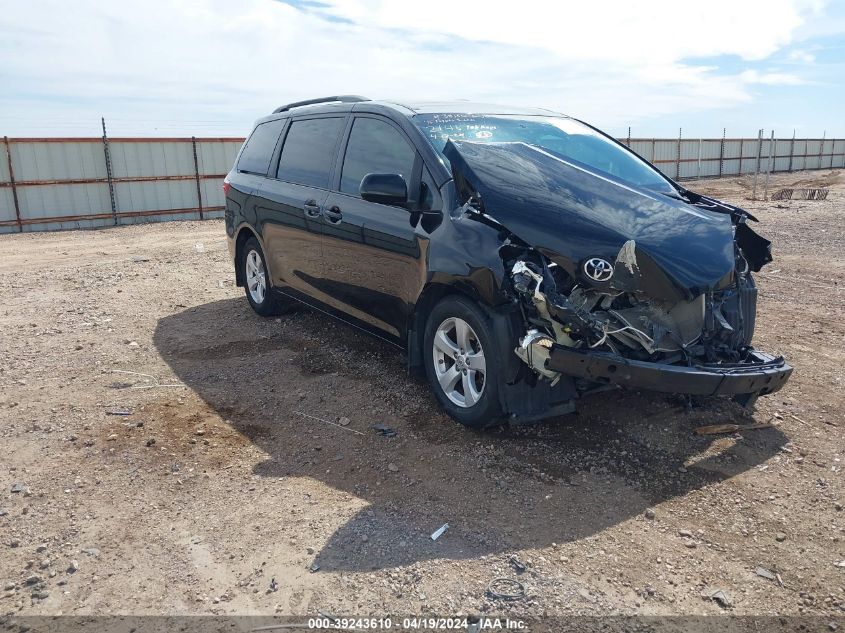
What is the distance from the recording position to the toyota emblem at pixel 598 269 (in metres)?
3.49

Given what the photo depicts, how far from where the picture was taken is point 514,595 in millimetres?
2691

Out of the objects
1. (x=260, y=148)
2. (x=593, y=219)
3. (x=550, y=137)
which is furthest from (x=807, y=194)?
(x=593, y=219)

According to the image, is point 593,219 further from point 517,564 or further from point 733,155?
point 733,155

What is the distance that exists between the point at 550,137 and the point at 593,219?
140 cm

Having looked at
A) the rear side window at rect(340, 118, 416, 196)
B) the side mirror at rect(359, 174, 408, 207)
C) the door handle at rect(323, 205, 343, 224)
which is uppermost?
the rear side window at rect(340, 118, 416, 196)

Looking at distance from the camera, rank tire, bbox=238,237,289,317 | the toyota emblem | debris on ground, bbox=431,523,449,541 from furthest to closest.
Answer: tire, bbox=238,237,289,317, the toyota emblem, debris on ground, bbox=431,523,449,541

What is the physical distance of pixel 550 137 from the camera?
15.9 ft

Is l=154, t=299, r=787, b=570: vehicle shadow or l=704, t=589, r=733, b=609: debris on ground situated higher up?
l=154, t=299, r=787, b=570: vehicle shadow

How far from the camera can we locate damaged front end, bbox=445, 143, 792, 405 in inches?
135

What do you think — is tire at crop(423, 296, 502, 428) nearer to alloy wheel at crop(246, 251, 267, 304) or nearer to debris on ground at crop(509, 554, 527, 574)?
debris on ground at crop(509, 554, 527, 574)

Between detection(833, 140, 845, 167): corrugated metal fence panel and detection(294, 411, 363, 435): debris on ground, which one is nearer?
detection(294, 411, 363, 435): debris on ground

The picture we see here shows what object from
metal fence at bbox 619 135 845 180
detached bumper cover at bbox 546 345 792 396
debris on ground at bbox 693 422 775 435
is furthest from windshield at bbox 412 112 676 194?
metal fence at bbox 619 135 845 180

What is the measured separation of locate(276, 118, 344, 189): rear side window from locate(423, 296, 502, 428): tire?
173 centimetres

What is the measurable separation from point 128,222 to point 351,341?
14858 millimetres
